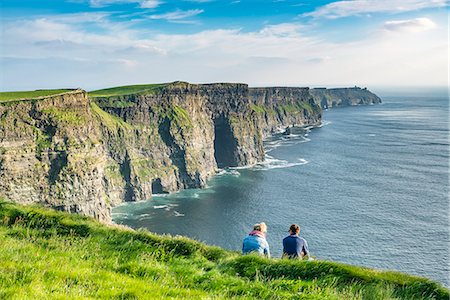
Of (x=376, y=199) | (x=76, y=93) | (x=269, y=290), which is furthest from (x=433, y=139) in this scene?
(x=269, y=290)

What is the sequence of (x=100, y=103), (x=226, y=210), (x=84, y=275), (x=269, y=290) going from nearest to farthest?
(x=84, y=275)
(x=269, y=290)
(x=226, y=210)
(x=100, y=103)

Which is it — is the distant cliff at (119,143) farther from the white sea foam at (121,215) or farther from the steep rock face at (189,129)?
the white sea foam at (121,215)

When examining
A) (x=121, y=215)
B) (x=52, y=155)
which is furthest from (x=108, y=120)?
(x=52, y=155)

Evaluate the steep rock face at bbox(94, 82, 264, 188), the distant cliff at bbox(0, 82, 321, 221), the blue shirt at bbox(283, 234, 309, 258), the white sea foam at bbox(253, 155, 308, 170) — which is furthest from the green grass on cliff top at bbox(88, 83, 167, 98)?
the blue shirt at bbox(283, 234, 309, 258)

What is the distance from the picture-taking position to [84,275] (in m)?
8.23

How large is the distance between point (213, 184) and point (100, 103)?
42684 mm

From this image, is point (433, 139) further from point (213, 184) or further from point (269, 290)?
point (269, 290)

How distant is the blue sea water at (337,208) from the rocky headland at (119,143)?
7.86 meters

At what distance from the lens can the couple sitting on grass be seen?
13.4 meters

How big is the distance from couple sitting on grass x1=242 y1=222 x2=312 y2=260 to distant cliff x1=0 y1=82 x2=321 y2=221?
6078cm

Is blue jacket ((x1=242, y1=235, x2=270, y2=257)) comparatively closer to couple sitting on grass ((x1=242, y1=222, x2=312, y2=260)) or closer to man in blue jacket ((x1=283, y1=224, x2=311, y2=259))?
couple sitting on grass ((x1=242, y1=222, x2=312, y2=260))

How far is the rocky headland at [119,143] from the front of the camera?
248 feet

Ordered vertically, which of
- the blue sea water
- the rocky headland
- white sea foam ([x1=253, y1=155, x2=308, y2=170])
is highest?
the rocky headland

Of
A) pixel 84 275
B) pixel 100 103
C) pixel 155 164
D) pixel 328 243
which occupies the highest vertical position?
pixel 100 103
